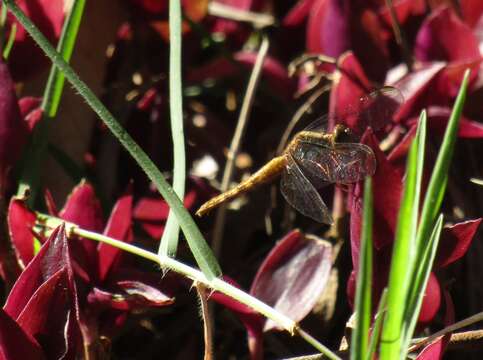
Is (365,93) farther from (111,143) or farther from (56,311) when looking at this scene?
(56,311)

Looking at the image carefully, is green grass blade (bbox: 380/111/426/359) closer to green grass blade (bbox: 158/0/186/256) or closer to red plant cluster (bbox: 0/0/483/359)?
red plant cluster (bbox: 0/0/483/359)

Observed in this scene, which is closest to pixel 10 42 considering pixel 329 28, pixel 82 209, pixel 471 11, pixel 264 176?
pixel 82 209

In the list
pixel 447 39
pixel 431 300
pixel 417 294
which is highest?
pixel 447 39

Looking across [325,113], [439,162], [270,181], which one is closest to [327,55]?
[325,113]

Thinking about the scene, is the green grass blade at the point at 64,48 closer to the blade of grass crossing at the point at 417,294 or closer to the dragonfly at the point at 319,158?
the dragonfly at the point at 319,158

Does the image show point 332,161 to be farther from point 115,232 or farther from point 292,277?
point 115,232

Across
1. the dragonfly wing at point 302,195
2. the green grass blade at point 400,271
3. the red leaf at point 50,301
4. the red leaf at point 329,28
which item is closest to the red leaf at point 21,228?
the red leaf at point 50,301
